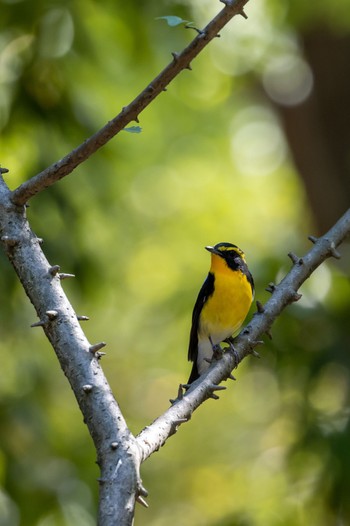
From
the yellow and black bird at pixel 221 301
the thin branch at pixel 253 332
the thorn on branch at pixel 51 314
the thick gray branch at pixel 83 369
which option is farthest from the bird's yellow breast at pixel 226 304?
the thorn on branch at pixel 51 314

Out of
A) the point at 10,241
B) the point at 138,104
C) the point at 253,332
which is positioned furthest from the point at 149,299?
the point at 138,104

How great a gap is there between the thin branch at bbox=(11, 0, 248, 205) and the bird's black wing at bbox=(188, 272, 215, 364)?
314 centimetres

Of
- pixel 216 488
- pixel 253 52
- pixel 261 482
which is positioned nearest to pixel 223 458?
pixel 216 488

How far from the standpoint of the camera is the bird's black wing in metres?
6.01

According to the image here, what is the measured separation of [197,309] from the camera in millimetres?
6121

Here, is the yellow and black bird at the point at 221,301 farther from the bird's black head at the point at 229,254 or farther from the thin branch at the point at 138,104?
the thin branch at the point at 138,104

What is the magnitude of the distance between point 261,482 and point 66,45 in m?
6.09

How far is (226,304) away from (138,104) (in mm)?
3111

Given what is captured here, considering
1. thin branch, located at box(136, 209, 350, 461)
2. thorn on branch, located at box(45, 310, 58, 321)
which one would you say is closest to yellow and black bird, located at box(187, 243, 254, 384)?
thin branch, located at box(136, 209, 350, 461)

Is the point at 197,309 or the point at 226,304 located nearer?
the point at 226,304

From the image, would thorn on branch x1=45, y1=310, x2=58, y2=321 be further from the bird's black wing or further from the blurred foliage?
the blurred foliage

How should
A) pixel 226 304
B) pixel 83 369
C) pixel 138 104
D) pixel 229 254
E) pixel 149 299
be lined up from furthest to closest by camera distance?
1. pixel 149 299
2. pixel 229 254
3. pixel 226 304
4. pixel 138 104
5. pixel 83 369

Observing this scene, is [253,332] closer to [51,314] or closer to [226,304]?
[51,314]

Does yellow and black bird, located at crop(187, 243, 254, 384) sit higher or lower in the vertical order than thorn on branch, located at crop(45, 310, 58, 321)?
higher
